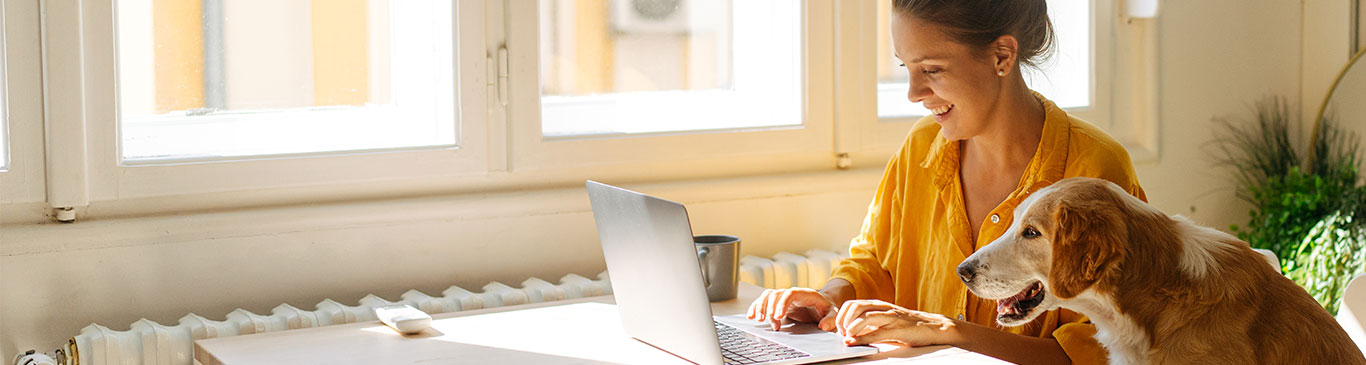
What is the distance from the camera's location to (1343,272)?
282 cm

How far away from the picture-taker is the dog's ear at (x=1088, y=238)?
1.39 meters

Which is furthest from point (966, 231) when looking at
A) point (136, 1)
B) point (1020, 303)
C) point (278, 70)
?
point (136, 1)

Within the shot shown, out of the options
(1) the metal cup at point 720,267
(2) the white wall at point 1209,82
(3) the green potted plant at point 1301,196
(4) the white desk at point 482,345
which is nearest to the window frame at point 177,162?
(4) the white desk at point 482,345

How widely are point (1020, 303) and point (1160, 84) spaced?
1.75 metres

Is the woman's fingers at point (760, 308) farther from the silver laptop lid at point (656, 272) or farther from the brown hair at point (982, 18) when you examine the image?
the brown hair at point (982, 18)

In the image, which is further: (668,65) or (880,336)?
(668,65)

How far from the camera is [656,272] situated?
59.8 inches

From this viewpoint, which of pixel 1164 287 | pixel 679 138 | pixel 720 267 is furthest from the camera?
pixel 679 138

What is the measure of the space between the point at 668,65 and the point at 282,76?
76 cm

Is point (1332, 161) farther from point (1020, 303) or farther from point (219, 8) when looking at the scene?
point (219, 8)

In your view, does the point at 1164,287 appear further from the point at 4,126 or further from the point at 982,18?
the point at 4,126

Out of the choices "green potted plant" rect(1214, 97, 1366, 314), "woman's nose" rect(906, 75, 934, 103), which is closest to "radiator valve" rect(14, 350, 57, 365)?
"woman's nose" rect(906, 75, 934, 103)

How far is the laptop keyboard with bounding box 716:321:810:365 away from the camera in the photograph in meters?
1.51

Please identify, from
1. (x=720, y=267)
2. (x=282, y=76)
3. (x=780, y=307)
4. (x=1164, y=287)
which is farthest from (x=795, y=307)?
(x=282, y=76)
